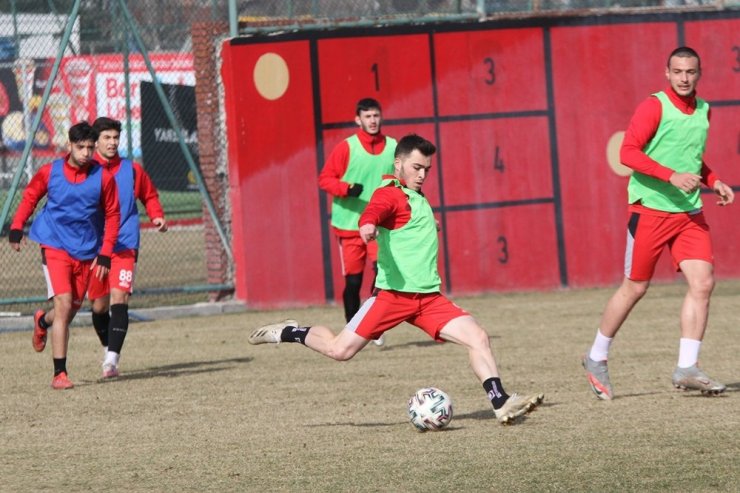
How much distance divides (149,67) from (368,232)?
27.5ft

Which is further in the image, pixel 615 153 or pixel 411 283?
pixel 615 153

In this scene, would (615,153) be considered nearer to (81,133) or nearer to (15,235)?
(81,133)

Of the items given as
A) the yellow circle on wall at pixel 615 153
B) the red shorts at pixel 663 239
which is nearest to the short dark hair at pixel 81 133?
the red shorts at pixel 663 239

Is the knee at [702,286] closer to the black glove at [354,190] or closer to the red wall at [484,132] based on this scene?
the black glove at [354,190]

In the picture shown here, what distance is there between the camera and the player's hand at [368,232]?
8.15 metres

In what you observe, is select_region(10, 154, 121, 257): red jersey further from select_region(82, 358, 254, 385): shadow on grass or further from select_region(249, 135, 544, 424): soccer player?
select_region(249, 135, 544, 424): soccer player

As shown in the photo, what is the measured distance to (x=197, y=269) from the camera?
63.6 feet

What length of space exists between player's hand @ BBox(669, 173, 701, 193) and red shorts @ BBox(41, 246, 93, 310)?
4.72 meters

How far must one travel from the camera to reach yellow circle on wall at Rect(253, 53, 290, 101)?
643 inches

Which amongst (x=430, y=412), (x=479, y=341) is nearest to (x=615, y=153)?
(x=479, y=341)

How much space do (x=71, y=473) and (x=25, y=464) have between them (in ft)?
1.40

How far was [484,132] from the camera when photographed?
1700 centimetres

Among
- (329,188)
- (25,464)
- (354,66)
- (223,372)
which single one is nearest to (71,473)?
(25,464)

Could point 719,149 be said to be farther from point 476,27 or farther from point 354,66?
point 354,66
